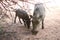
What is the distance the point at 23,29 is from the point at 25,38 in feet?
2.40

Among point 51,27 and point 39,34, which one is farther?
point 51,27

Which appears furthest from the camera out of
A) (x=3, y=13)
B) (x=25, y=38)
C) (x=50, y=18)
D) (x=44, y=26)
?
(x=3, y=13)

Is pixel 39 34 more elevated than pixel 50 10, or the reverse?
pixel 50 10

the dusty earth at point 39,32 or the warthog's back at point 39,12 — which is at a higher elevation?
the warthog's back at point 39,12

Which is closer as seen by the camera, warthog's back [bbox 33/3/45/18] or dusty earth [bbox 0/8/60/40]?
dusty earth [bbox 0/8/60/40]

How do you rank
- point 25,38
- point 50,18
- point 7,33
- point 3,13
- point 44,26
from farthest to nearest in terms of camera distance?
point 3,13 < point 50,18 < point 44,26 < point 7,33 < point 25,38

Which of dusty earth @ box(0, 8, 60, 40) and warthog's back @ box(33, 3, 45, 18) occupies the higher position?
warthog's back @ box(33, 3, 45, 18)

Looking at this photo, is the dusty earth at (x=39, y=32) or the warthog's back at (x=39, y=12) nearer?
the dusty earth at (x=39, y=32)

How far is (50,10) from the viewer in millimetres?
8008

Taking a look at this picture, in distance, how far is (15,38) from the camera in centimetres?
534

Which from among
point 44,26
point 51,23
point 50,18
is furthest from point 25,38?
point 50,18

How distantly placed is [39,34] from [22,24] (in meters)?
1.20

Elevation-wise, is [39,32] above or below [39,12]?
below

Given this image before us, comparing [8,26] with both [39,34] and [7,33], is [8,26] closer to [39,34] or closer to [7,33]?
[7,33]
